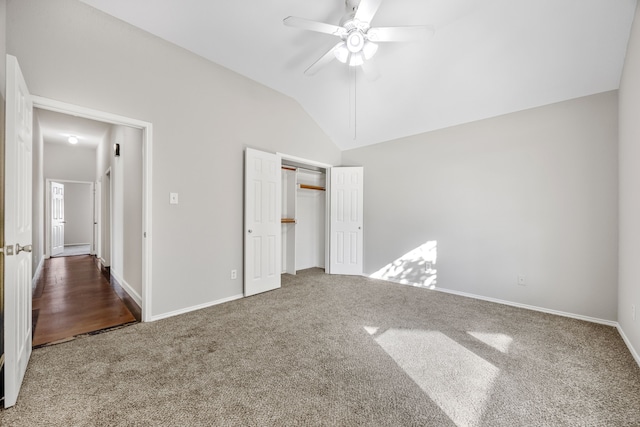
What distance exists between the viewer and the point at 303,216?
515cm

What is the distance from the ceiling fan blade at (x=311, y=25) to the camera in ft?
6.54

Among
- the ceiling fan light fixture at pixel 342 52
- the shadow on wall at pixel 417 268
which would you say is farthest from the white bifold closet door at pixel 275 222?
the ceiling fan light fixture at pixel 342 52

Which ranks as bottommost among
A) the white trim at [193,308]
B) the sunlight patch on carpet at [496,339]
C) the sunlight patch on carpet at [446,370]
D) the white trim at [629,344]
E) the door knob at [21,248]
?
the sunlight patch on carpet at [496,339]

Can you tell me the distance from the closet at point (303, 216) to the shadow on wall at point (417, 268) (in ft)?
4.90

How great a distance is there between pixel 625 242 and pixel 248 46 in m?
4.27

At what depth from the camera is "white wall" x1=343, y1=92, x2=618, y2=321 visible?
2768 mm

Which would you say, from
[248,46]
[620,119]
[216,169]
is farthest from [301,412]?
[620,119]

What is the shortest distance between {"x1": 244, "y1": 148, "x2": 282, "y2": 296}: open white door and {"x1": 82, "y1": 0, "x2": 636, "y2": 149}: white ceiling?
1.17m

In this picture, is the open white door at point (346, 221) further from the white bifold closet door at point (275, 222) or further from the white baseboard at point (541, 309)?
the white baseboard at point (541, 309)

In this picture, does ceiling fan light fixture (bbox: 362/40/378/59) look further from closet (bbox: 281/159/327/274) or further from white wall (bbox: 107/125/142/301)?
white wall (bbox: 107/125/142/301)

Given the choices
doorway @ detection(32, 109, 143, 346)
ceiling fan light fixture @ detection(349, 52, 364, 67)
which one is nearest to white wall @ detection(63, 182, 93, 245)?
doorway @ detection(32, 109, 143, 346)

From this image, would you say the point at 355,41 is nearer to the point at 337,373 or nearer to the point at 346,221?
the point at 337,373

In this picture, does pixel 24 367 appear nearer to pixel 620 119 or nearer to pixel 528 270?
pixel 528 270

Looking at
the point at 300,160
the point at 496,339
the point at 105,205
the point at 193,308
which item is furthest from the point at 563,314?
the point at 105,205
